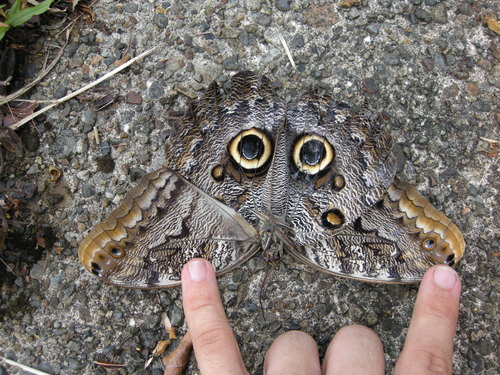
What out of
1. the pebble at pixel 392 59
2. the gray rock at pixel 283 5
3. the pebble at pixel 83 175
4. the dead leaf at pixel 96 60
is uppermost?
the gray rock at pixel 283 5

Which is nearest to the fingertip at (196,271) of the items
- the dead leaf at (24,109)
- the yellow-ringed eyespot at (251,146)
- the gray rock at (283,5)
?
the yellow-ringed eyespot at (251,146)

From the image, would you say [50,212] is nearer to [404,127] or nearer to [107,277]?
[107,277]

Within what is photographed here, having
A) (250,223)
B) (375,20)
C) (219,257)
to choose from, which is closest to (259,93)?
(250,223)

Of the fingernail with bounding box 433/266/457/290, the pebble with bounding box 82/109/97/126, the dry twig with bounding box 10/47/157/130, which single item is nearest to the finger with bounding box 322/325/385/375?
the fingernail with bounding box 433/266/457/290

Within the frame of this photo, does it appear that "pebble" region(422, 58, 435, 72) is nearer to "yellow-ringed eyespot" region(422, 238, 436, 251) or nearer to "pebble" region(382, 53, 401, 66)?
"pebble" region(382, 53, 401, 66)

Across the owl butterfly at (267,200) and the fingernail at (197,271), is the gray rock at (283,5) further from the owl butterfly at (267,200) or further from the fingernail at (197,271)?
the fingernail at (197,271)

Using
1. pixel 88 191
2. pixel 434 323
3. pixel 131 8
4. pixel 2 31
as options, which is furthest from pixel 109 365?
pixel 131 8
